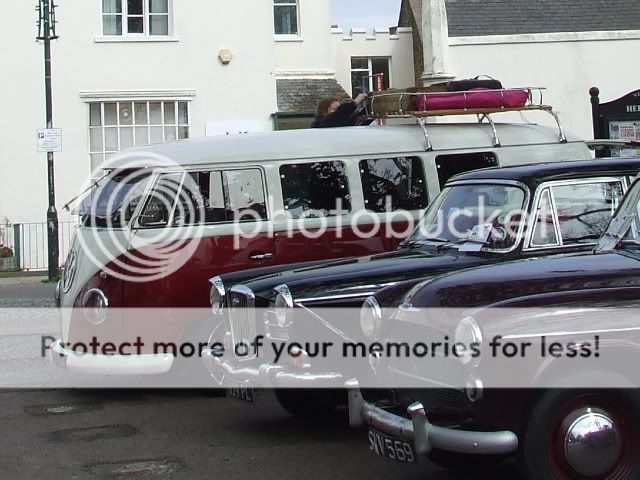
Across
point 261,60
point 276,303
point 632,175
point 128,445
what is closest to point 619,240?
point 632,175

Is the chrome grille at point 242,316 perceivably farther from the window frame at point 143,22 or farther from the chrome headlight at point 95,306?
the window frame at point 143,22

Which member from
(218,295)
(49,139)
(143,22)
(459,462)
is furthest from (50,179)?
(459,462)

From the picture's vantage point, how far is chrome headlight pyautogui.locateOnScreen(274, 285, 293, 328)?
6586 millimetres

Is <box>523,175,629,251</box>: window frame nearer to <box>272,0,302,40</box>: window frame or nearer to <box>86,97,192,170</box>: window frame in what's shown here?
<box>86,97,192,170</box>: window frame

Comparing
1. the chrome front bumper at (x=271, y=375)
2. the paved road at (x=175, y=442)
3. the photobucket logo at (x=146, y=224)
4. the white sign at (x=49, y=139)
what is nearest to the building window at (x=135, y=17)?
the white sign at (x=49, y=139)

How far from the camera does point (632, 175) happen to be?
7.71m

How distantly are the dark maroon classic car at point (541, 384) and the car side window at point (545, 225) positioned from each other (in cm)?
200

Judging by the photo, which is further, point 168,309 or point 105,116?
point 105,116

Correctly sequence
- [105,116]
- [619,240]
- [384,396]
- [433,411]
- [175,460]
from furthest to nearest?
[105,116] < [175,460] < [619,240] < [384,396] < [433,411]

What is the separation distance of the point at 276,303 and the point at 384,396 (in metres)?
1.29

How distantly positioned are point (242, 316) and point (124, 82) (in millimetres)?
14538

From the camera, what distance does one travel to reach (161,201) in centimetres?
889

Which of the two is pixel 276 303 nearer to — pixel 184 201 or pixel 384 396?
pixel 384 396

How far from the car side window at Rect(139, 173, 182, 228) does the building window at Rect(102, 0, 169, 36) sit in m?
12.8
